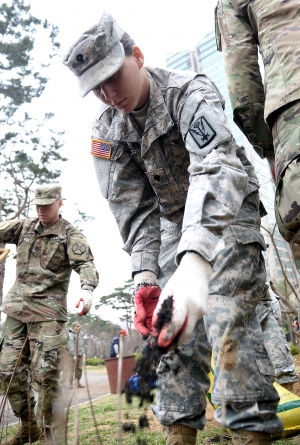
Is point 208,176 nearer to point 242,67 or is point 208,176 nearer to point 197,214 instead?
point 197,214

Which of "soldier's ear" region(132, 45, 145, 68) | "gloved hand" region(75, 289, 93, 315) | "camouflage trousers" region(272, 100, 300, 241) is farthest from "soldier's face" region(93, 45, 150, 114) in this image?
"gloved hand" region(75, 289, 93, 315)

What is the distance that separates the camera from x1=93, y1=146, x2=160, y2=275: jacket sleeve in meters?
2.45

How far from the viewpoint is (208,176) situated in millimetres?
1595

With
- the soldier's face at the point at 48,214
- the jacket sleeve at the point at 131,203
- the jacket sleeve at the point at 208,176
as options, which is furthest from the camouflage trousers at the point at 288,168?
the soldier's face at the point at 48,214

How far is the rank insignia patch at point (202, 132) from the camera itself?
1.79 meters

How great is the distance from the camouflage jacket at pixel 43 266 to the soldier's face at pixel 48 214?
6 centimetres

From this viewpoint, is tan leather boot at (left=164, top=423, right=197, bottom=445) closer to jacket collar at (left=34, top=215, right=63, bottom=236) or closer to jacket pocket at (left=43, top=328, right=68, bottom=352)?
Answer: jacket pocket at (left=43, top=328, right=68, bottom=352)

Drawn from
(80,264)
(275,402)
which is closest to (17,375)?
(80,264)

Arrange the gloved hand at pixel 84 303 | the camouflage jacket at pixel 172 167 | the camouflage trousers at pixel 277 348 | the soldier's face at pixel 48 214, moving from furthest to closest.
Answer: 1. the soldier's face at pixel 48 214
2. the camouflage trousers at pixel 277 348
3. the gloved hand at pixel 84 303
4. the camouflage jacket at pixel 172 167

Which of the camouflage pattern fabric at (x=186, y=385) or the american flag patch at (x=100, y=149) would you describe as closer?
the camouflage pattern fabric at (x=186, y=385)

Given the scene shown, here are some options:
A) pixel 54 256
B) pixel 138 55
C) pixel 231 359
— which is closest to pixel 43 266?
pixel 54 256

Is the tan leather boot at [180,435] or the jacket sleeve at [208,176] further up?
the jacket sleeve at [208,176]

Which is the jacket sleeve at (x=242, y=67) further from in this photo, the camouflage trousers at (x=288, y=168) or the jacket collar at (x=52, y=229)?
the jacket collar at (x=52, y=229)

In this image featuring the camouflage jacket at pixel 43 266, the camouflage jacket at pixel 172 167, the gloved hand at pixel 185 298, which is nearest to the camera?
the gloved hand at pixel 185 298
